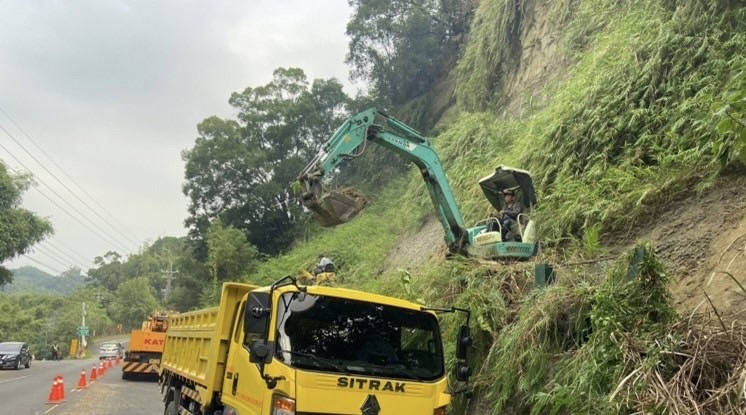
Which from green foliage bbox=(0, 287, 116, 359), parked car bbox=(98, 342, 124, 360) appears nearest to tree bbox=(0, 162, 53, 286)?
parked car bbox=(98, 342, 124, 360)

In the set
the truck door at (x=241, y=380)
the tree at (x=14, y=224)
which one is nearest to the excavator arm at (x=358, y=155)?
the truck door at (x=241, y=380)

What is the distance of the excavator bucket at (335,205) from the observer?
9.34 m

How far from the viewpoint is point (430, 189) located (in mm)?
11016

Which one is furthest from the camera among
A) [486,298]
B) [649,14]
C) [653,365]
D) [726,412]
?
[649,14]

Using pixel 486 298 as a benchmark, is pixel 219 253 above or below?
above

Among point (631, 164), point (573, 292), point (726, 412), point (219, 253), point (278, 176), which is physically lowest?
point (726, 412)

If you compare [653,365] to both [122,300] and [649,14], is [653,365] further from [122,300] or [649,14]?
[122,300]

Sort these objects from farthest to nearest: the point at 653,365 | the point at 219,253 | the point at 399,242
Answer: the point at 219,253, the point at 399,242, the point at 653,365

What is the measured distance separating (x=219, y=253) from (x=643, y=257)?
87.1 feet

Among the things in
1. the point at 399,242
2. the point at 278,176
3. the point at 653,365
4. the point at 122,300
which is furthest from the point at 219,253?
the point at 122,300

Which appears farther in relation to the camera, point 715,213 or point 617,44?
point 617,44

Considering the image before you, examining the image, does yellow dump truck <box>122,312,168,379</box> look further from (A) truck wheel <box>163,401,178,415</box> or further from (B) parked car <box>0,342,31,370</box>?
(A) truck wheel <box>163,401,178,415</box>

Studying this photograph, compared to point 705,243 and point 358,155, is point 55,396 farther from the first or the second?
point 705,243

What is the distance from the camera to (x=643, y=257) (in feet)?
17.3
